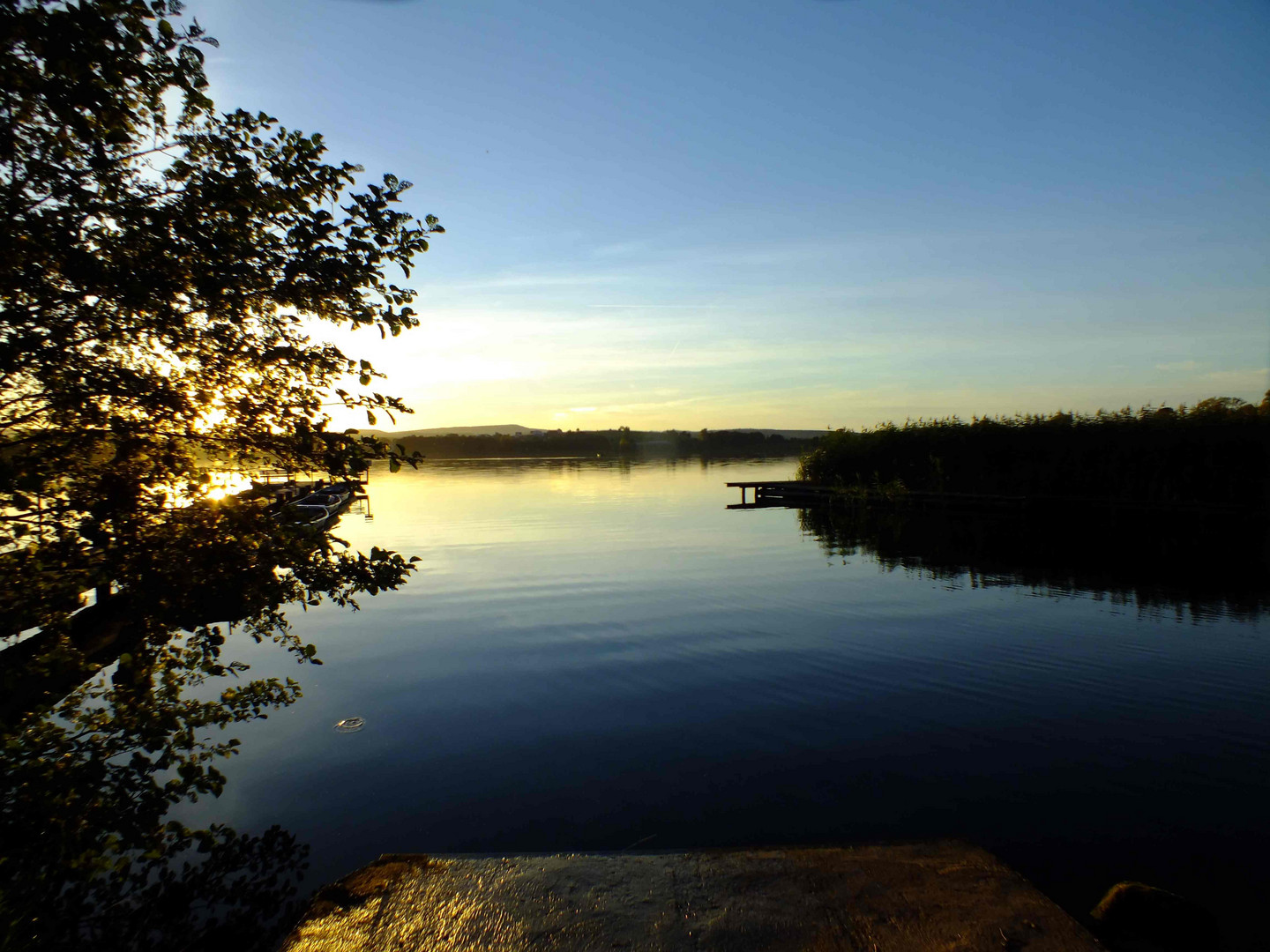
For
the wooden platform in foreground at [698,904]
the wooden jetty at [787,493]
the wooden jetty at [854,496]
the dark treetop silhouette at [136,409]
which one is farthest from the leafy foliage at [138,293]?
the wooden jetty at [787,493]

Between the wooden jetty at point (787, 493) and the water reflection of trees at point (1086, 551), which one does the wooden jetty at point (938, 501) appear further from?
the water reflection of trees at point (1086, 551)

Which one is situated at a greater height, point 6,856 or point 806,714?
point 6,856

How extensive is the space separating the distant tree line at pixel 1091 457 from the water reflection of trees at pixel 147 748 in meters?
36.3

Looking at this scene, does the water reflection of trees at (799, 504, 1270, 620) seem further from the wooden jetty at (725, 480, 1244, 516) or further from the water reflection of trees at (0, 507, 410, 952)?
the water reflection of trees at (0, 507, 410, 952)

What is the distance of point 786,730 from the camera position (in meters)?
9.04

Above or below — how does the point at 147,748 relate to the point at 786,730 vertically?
above

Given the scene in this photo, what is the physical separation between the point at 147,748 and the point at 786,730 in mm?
6593

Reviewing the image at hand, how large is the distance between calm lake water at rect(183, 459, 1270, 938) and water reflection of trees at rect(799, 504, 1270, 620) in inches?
45.0

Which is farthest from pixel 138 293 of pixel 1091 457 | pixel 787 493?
pixel 787 493

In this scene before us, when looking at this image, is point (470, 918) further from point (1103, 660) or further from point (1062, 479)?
point (1062, 479)

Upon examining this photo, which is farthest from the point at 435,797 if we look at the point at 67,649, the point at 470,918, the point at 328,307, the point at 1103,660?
the point at 1103,660

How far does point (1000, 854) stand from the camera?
628cm

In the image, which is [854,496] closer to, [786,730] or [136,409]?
[786,730]

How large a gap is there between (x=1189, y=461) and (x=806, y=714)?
31.0 m
